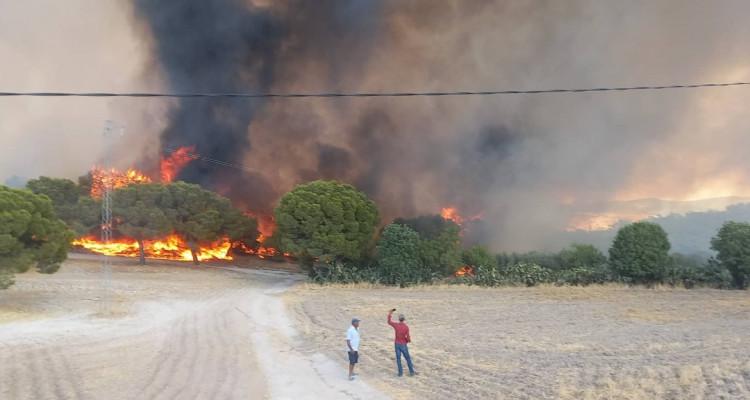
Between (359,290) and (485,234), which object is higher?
(485,234)

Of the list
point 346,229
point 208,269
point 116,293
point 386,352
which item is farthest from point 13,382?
point 208,269

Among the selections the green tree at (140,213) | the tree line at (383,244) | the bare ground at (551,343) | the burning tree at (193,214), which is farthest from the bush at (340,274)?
the green tree at (140,213)

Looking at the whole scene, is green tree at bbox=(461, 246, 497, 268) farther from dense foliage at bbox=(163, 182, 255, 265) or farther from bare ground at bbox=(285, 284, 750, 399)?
dense foliage at bbox=(163, 182, 255, 265)

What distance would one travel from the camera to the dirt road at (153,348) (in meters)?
16.6

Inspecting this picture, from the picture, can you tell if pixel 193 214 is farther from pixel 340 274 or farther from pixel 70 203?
pixel 340 274

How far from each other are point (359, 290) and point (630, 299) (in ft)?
80.7

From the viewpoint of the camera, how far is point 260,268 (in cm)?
8112

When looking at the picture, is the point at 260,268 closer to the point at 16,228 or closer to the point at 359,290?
the point at 359,290

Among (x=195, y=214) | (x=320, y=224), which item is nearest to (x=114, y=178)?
(x=195, y=214)

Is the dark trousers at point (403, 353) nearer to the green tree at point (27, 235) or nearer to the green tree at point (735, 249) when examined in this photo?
the green tree at point (27, 235)

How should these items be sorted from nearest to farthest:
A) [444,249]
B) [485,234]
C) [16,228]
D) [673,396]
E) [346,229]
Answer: [673,396] → [16,228] → [346,229] → [444,249] → [485,234]

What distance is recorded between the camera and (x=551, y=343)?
23.3 meters

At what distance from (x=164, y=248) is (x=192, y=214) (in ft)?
53.4

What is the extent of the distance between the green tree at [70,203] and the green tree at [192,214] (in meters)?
9.77
